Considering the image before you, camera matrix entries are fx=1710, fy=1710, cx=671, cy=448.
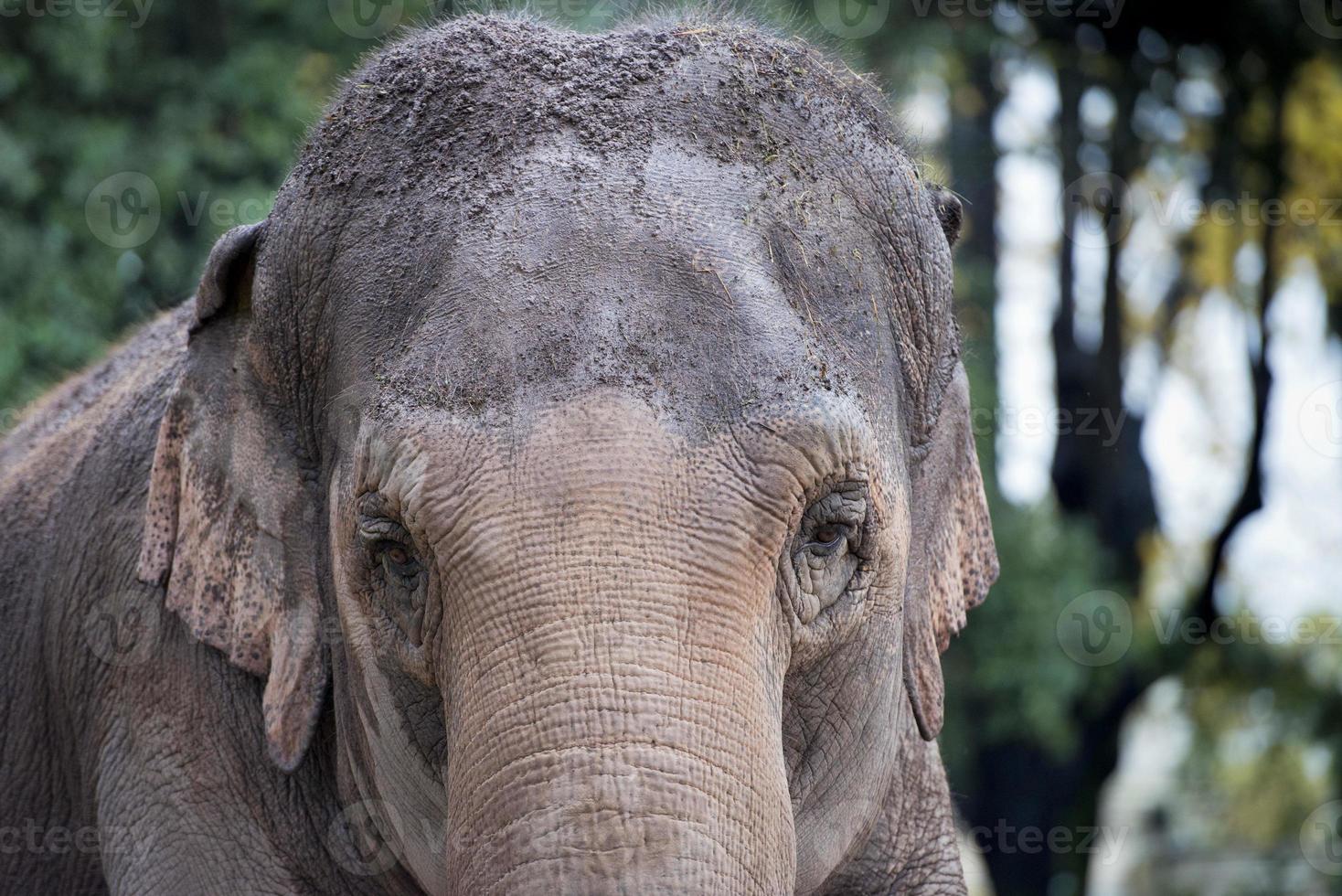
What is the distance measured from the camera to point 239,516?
9.69 feet

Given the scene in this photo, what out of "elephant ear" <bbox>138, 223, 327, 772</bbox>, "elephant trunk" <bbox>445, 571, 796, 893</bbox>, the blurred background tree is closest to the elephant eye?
"elephant trunk" <bbox>445, 571, 796, 893</bbox>

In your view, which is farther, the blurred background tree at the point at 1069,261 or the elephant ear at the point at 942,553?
the blurred background tree at the point at 1069,261

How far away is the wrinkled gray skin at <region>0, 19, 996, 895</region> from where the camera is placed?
214cm

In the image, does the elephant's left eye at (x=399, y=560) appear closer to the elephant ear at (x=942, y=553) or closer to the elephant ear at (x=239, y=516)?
the elephant ear at (x=239, y=516)

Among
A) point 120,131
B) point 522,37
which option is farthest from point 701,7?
point 120,131

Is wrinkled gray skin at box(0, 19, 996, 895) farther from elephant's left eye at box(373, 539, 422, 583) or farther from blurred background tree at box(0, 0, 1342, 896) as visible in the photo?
blurred background tree at box(0, 0, 1342, 896)

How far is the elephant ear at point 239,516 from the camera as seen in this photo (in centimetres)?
287

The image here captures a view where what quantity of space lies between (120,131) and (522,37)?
6.09 metres

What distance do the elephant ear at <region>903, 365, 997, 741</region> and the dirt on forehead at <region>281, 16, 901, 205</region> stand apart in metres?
0.55

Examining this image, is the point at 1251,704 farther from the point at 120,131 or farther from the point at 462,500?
the point at 462,500

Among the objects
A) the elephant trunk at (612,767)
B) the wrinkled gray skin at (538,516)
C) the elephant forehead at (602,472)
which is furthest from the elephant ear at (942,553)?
the elephant trunk at (612,767)

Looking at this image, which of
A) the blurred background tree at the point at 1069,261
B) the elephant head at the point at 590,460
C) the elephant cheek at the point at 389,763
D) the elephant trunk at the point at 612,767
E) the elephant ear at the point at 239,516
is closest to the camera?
the elephant trunk at the point at 612,767

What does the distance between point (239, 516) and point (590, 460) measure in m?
1.00

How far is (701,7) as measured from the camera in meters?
3.18
